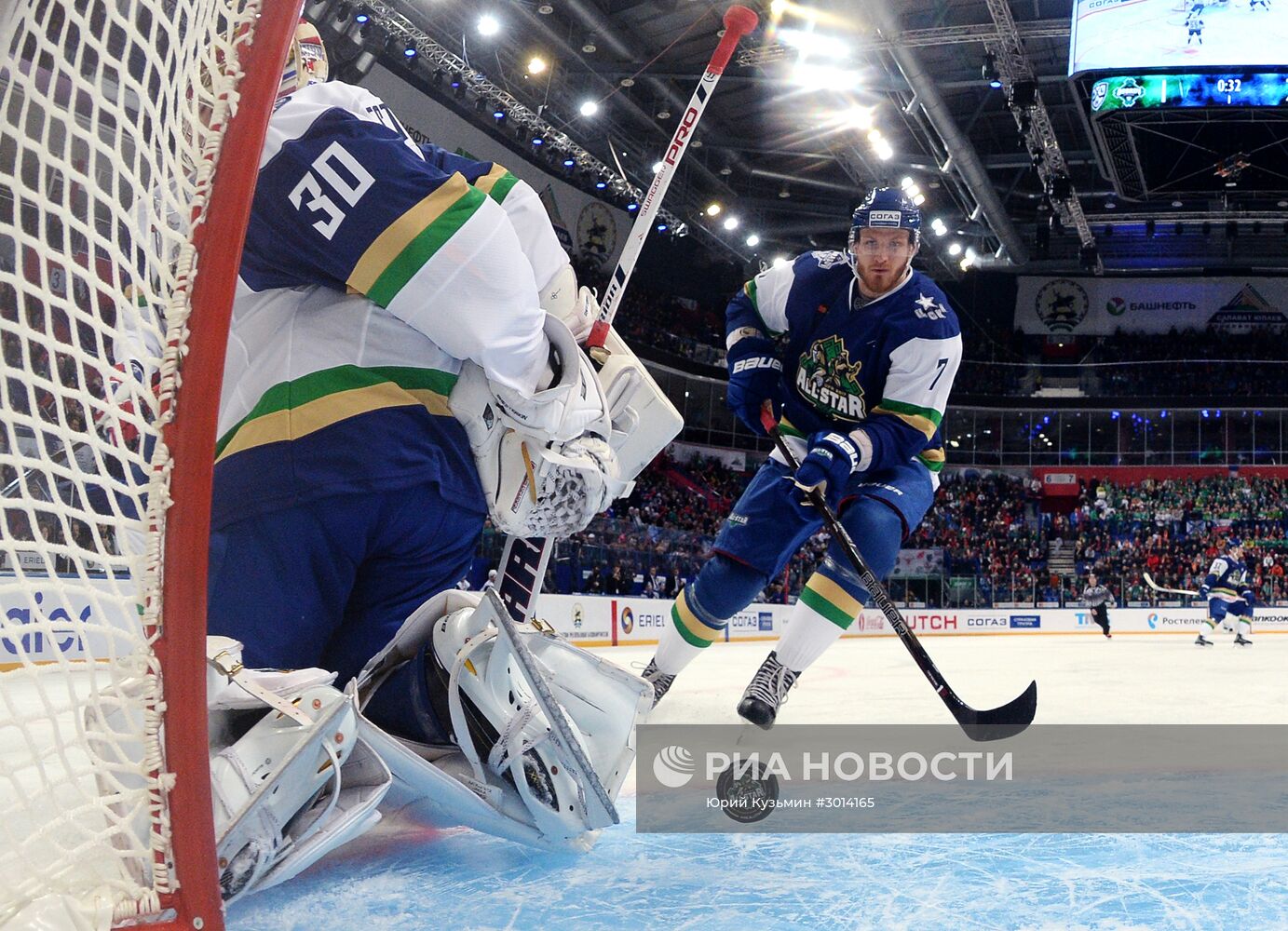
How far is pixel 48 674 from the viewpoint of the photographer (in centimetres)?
87

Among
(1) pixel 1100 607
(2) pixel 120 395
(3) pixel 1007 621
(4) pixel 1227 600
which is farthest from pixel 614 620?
(2) pixel 120 395

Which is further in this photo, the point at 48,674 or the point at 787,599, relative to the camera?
the point at 787,599

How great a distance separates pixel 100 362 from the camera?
82 centimetres

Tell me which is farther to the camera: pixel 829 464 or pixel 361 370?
pixel 829 464

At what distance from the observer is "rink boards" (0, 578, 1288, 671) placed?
82 cm

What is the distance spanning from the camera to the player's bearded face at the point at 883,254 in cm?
259

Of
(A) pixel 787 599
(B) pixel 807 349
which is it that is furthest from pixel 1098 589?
(B) pixel 807 349

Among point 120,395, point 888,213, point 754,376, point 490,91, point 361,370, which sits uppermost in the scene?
point 490,91

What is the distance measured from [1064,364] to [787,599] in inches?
493

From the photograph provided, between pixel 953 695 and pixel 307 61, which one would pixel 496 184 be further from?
pixel 953 695

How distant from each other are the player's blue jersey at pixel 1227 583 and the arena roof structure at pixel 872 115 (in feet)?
11.4

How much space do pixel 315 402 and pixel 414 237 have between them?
0.90 ft

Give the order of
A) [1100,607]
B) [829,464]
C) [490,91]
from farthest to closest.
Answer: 1. [490,91]
2. [1100,607]
3. [829,464]

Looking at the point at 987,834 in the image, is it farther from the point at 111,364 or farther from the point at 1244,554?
the point at 1244,554
